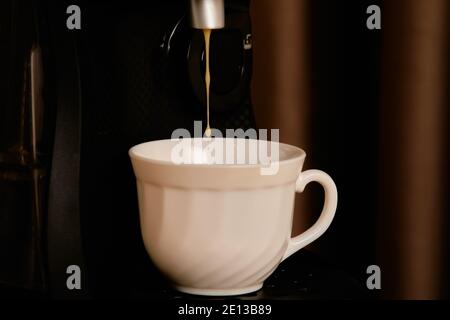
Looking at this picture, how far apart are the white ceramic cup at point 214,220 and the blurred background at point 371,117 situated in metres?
0.25

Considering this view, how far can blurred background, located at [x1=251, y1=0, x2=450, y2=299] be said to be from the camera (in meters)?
0.69

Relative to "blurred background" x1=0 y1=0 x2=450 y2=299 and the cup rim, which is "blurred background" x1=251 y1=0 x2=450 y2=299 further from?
the cup rim

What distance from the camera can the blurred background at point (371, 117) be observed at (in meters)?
0.69

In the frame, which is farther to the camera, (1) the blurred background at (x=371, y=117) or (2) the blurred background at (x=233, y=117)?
(1) the blurred background at (x=371, y=117)

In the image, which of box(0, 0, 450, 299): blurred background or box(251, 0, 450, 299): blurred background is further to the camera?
box(251, 0, 450, 299): blurred background

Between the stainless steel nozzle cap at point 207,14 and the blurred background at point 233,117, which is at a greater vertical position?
the stainless steel nozzle cap at point 207,14

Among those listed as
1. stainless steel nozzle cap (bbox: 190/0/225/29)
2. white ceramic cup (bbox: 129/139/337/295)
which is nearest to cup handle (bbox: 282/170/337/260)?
white ceramic cup (bbox: 129/139/337/295)

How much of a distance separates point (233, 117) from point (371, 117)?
0.77 ft

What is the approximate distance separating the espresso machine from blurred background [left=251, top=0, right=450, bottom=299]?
203 mm

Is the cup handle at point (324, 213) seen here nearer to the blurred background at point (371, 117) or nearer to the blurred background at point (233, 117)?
the blurred background at point (233, 117)

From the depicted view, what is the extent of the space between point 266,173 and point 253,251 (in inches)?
2.2

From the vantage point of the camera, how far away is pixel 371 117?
0.76m

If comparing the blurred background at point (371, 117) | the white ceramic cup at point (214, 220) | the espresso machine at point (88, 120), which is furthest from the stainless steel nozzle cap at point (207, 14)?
the blurred background at point (371, 117)
